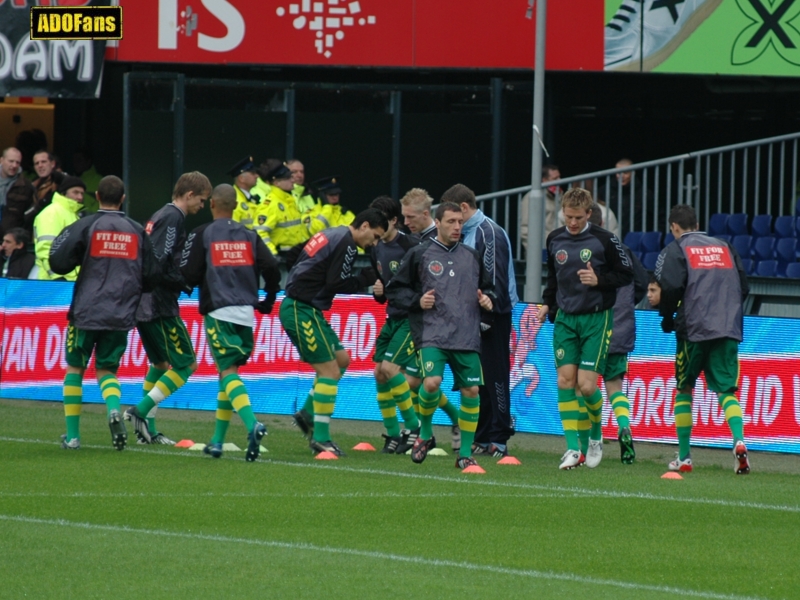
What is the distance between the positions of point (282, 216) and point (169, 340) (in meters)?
5.10

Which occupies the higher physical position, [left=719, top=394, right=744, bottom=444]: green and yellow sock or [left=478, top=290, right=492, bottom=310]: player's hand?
[left=478, top=290, right=492, bottom=310]: player's hand

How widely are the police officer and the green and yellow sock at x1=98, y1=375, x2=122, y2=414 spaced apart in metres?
5.49

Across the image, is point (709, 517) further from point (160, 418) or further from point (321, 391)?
point (160, 418)

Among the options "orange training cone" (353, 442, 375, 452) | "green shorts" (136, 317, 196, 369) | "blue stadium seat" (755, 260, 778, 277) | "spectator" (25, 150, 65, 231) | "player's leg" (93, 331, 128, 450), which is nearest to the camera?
"player's leg" (93, 331, 128, 450)

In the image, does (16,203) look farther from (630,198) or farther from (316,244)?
(316,244)

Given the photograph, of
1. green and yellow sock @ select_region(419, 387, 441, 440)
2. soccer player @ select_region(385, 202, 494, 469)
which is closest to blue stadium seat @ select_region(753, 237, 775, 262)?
green and yellow sock @ select_region(419, 387, 441, 440)

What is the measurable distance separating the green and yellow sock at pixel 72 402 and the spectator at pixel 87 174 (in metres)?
8.90

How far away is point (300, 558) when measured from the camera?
765cm

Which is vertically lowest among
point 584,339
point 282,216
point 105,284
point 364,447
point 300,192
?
point 364,447

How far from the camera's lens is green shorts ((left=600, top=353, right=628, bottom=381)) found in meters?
12.6

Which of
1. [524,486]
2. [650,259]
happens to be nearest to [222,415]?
[524,486]

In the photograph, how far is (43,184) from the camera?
1870 centimetres

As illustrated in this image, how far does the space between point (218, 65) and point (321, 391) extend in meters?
10.0

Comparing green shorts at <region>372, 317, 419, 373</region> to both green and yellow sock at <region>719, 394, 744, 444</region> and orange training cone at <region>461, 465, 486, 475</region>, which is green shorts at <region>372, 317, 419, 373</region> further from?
green and yellow sock at <region>719, 394, 744, 444</region>
